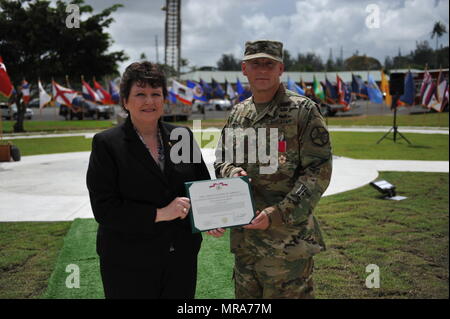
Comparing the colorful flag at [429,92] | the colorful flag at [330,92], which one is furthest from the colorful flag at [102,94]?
the colorful flag at [429,92]

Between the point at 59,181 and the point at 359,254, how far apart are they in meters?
6.48

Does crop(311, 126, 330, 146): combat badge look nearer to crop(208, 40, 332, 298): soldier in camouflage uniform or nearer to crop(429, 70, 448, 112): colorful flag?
crop(208, 40, 332, 298): soldier in camouflage uniform

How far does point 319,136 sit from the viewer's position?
2352 mm

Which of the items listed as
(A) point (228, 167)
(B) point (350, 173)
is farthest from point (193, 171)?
(B) point (350, 173)

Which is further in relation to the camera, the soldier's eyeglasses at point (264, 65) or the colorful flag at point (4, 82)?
the colorful flag at point (4, 82)

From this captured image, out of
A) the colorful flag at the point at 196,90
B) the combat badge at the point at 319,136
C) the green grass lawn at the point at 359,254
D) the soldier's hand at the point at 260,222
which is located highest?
the colorful flag at the point at 196,90

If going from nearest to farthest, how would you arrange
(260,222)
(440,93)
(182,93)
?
(260,222), (440,93), (182,93)

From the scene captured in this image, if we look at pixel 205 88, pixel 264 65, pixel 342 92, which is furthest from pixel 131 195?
pixel 205 88

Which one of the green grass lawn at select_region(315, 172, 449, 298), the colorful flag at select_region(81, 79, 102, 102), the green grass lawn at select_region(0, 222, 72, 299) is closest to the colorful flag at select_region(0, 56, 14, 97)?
the green grass lawn at select_region(0, 222, 72, 299)

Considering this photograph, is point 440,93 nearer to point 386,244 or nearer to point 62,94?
point 62,94

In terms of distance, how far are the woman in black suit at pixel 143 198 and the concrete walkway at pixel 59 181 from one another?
2779mm

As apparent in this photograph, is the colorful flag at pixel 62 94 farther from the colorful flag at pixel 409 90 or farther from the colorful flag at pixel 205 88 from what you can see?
the colorful flag at pixel 409 90

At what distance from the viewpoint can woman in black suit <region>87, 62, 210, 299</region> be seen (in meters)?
2.20

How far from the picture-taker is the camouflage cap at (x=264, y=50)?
238 cm
